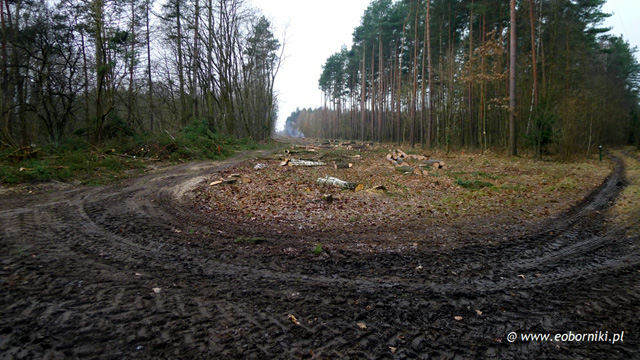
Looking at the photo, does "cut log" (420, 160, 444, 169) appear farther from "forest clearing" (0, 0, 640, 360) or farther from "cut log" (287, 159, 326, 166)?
"cut log" (287, 159, 326, 166)

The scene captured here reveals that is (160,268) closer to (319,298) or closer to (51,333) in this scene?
(51,333)

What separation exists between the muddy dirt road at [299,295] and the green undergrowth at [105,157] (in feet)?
14.2

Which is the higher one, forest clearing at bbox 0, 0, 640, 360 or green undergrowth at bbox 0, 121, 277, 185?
green undergrowth at bbox 0, 121, 277, 185

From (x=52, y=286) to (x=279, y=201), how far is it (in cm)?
490

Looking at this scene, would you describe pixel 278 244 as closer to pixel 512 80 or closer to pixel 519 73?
pixel 512 80

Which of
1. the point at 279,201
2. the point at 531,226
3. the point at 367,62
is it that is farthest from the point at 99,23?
the point at 367,62

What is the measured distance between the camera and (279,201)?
7.44 meters

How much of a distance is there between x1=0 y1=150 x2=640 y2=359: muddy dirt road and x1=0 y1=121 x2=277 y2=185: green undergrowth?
433 cm

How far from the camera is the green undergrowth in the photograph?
841 cm

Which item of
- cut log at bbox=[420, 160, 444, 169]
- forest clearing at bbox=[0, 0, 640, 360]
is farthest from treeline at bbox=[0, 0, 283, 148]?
cut log at bbox=[420, 160, 444, 169]

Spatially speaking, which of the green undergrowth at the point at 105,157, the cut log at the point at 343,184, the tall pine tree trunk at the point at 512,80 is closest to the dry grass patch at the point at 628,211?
the cut log at the point at 343,184

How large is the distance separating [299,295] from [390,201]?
4.97 meters

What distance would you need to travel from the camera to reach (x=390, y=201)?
7.45 m

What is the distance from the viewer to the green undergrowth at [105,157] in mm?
8414
